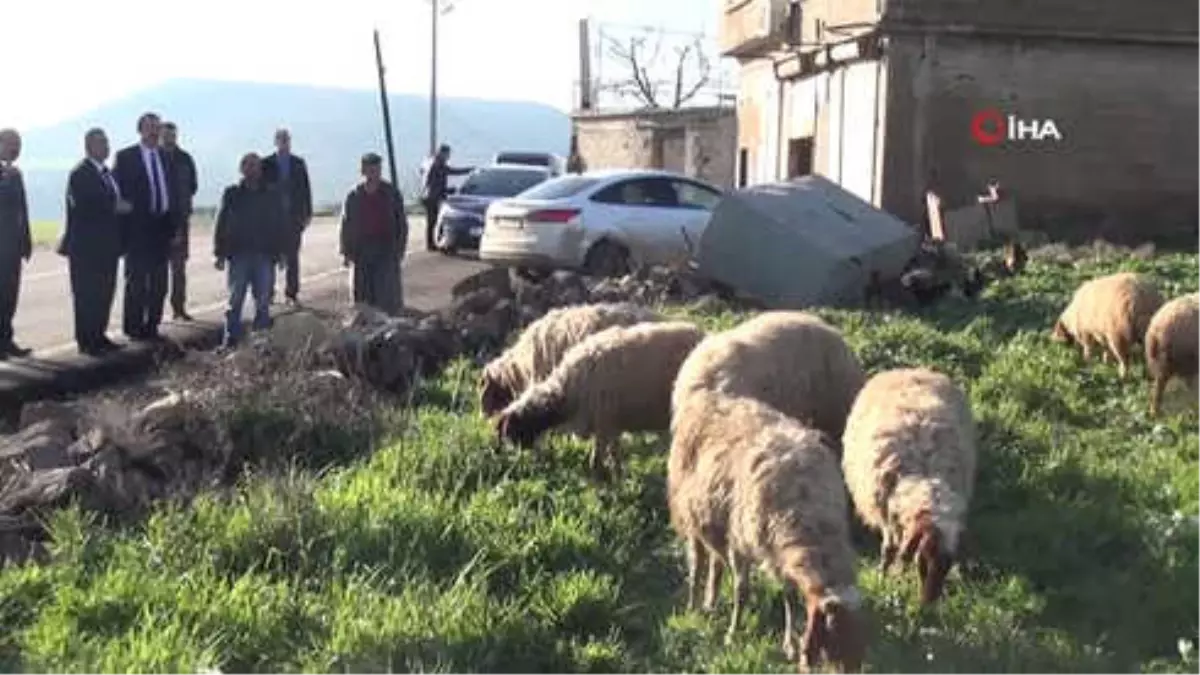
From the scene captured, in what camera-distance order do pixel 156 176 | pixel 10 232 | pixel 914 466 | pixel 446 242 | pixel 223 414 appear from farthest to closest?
1. pixel 446 242
2. pixel 156 176
3. pixel 10 232
4. pixel 223 414
5. pixel 914 466

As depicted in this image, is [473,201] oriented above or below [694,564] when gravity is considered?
above

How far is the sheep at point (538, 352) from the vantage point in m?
9.91

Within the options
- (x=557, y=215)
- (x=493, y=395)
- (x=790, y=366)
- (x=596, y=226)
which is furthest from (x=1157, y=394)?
(x=557, y=215)

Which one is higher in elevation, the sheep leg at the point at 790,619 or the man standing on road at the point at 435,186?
the man standing on road at the point at 435,186

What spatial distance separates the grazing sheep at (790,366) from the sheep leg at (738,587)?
159cm

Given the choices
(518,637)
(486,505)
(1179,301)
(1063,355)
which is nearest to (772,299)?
(1063,355)

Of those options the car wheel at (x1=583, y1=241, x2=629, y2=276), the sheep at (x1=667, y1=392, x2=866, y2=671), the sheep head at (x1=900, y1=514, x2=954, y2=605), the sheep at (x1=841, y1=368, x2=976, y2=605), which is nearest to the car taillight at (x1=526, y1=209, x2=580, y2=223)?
the car wheel at (x1=583, y1=241, x2=629, y2=276)

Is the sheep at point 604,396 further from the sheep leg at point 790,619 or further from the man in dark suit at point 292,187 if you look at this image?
the man in dark suit at point 292,187

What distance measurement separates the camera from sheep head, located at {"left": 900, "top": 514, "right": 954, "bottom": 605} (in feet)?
19.8

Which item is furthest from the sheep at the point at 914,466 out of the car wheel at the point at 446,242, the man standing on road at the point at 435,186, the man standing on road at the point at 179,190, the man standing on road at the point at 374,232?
the man standing on road at the point at 435,186

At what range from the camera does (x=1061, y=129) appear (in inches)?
862

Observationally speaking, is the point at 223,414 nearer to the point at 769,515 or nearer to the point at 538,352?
the point at 538,352

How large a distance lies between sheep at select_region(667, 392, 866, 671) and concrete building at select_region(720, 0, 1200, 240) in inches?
589

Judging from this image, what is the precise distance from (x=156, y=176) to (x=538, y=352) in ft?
19.3
